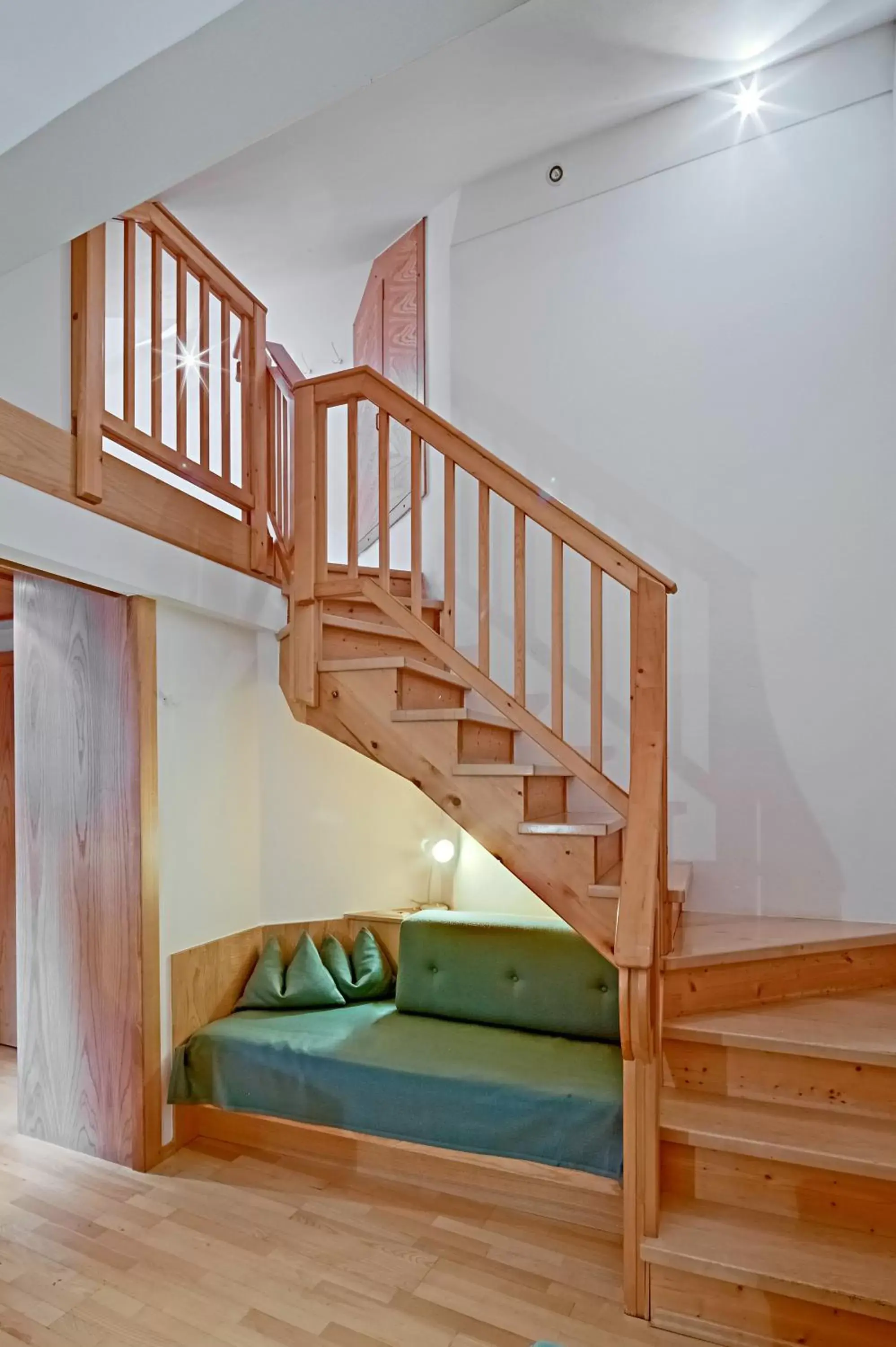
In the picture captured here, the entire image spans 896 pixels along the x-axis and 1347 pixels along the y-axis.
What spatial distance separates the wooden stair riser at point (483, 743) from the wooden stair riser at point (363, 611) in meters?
0.62

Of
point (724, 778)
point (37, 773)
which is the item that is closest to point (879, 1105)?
point (724, 778)

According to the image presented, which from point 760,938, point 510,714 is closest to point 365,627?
point 510,714

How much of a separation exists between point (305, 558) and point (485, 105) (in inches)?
84.5

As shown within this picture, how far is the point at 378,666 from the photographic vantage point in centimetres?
253

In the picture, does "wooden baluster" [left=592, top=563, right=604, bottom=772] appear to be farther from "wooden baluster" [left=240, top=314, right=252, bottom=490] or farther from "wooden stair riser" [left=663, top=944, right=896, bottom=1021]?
"wooden baluster" [left=240, top=314, right=252, bottom=490]

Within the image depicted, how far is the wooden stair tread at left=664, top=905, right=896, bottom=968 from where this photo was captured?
2.36m

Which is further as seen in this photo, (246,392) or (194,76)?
(246,392)

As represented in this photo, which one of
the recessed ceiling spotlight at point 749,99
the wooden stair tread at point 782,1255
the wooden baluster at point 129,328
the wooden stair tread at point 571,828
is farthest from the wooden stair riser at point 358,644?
the recessed ceiling spotlight at point 749,99

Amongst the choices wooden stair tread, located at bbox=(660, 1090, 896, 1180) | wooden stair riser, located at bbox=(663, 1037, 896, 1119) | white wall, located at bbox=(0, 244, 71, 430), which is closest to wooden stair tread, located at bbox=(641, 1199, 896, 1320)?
wooden stair tread, located at bbox=(660, 1090, 896, 1180)

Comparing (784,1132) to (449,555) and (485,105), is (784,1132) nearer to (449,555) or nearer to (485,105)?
(449,555)

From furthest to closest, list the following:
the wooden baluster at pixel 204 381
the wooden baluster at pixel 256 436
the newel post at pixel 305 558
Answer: the wooden baluster at pixel 256 436 → the wooden baluster at pixel 204 381 → the newel post at pixel 305 558

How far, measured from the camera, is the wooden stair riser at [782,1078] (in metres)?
2.04

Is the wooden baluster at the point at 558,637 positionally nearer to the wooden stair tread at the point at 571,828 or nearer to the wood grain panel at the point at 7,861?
the wooden stair tread at the point at 571,828

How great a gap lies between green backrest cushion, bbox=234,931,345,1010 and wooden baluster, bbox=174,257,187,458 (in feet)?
6.99
